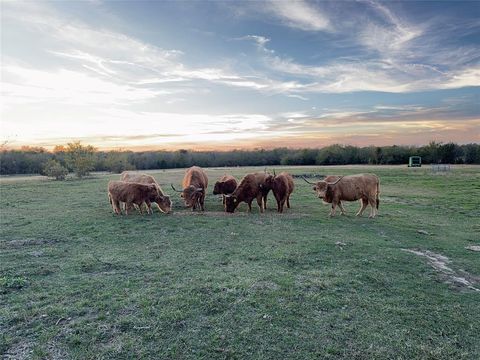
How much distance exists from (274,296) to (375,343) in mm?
1784

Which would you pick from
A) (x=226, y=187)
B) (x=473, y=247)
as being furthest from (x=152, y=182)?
(x=473, y=247)

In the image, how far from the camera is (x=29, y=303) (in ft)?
18.3

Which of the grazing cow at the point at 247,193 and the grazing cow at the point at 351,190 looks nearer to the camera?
the grazing cow at the point at 351,190

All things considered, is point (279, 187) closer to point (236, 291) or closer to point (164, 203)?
point (164, 203)

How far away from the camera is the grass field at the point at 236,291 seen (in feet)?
14.8

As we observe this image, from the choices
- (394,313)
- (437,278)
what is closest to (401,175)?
(437,278)

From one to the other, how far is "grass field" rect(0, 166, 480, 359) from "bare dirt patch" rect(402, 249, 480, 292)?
5cm

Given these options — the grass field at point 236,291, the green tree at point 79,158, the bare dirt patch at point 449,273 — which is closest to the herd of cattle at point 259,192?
the grass field at point 236,291

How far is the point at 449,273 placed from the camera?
754 cm

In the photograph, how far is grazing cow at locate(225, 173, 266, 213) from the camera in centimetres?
1467

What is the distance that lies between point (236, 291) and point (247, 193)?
8948mm

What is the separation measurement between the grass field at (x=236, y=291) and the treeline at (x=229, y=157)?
3498 centimetres

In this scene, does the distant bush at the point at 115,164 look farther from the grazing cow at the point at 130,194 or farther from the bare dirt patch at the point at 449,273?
the bare dirt patch at the point at 449,273

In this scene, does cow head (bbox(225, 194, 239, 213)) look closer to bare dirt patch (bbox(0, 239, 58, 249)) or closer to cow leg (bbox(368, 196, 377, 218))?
cow leg (bbox(368, 196, 377, 218))
